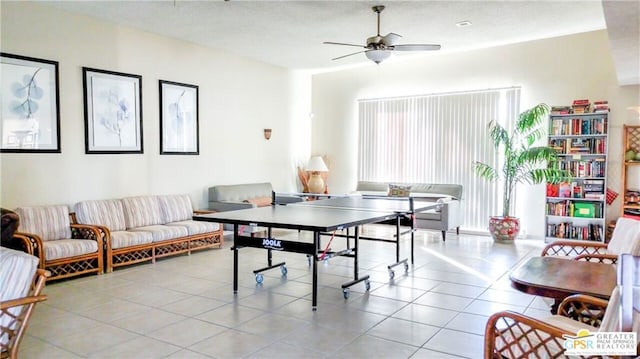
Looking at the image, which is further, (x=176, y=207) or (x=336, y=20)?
(x=176, y=207)

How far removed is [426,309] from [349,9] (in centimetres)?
346

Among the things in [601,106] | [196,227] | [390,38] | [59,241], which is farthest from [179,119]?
[601,106]

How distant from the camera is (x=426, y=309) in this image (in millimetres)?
3812

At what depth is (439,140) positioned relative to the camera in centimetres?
814

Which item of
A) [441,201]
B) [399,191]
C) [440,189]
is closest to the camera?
[441,201]

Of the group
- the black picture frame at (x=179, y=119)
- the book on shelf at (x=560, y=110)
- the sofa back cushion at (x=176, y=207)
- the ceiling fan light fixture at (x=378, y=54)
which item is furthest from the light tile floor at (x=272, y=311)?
the book on shelf at (x=560, y=110)

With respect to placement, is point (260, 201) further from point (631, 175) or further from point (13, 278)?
point (631, 175)

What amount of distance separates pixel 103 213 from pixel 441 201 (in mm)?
4786

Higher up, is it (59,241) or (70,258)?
(59,241)

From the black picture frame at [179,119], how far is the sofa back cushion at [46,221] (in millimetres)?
1766

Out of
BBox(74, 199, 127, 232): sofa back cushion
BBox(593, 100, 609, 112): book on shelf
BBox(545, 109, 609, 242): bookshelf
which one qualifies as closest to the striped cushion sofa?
BBox(74, 199, 127, 232): sofa back cushion

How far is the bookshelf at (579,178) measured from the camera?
21.5 feet

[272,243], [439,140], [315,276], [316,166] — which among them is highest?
[439,140]

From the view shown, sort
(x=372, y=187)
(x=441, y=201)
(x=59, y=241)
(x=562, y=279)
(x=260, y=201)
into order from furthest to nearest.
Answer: (x=372, y=187), (x=260, y=201), (x=441, y=201), (x=59, y=241), (x=562, y=279)
